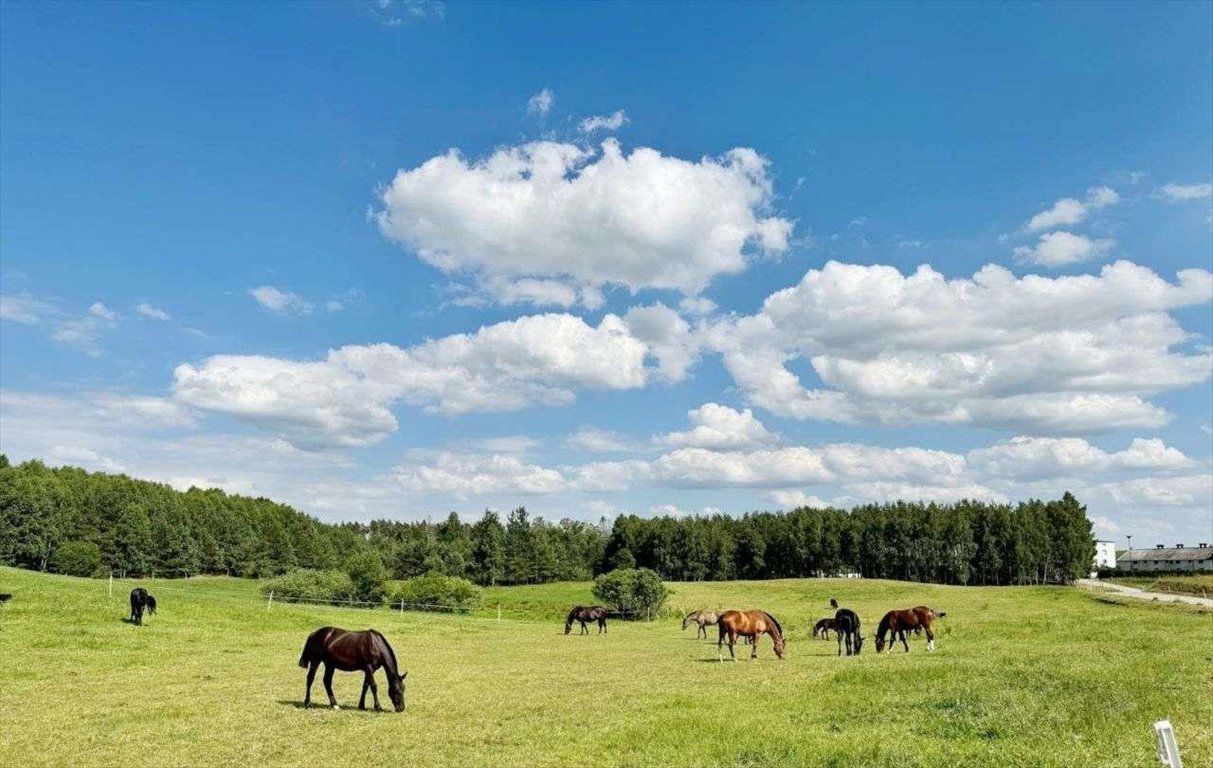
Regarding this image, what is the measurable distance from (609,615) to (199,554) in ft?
320

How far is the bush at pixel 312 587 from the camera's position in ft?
276

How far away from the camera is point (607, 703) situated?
2062 centimetres

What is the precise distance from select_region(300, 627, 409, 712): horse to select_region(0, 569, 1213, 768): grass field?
2.19ft

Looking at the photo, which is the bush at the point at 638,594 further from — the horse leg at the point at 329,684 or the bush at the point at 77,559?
the bush at the point at 77,559

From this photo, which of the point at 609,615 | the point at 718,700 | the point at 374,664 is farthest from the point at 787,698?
the point at 609,615

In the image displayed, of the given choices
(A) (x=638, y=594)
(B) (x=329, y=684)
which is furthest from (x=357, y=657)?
(A) (x=638, y=594)

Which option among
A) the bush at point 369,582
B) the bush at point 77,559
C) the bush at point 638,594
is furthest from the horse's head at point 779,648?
the bush at point 77,559

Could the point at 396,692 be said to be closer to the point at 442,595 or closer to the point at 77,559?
the point at 442,595

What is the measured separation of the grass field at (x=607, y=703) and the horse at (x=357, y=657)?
0.67 metres

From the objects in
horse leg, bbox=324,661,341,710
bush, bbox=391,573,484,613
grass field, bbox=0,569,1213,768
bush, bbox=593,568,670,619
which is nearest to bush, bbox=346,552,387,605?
bush, bbox=391,573,484,613

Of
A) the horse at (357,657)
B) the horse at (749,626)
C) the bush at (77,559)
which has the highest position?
the horse at (357,657)

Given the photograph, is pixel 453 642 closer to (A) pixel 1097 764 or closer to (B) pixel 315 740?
(B) pixel 315 740

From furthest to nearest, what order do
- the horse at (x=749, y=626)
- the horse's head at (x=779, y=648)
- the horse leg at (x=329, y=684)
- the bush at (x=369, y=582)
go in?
1. the bush at (x=369, y=582)
2. the horse at (x=749, y=626)
3. the horse's head at (x=779, y=648)
4. the horse leg at (x=329, y=684)

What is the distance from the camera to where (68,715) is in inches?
779
